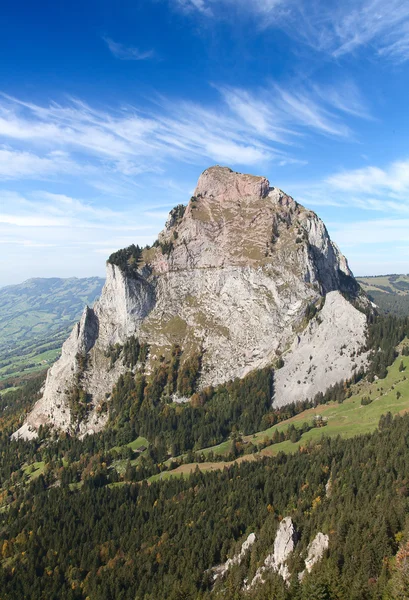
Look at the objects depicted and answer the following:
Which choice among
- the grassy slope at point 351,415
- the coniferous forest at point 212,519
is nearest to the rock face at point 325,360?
the coniferous forest at point 212,519

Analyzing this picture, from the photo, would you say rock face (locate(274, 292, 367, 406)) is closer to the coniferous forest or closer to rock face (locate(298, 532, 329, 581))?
the coniferous forest

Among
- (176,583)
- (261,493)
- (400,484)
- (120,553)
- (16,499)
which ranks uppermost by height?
(400,484)

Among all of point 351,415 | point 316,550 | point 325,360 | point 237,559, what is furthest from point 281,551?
point 325,360

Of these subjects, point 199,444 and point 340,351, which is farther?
point 340,351

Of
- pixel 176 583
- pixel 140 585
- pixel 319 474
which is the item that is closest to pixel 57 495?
pixel 140 585

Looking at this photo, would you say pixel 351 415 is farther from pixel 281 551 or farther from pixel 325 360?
pixel 281 551

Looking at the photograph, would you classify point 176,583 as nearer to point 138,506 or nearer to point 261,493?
point 261,493
